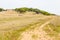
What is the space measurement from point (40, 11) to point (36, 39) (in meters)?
80.4

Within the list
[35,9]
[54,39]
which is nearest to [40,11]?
[35,9]

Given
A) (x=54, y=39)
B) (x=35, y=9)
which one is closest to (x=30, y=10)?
(x=35, y=9)

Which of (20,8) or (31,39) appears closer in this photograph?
(31,39)

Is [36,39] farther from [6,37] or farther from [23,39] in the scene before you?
[6,37]

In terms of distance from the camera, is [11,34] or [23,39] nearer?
[23,39]

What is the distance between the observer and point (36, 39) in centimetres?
3272

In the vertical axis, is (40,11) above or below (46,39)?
below

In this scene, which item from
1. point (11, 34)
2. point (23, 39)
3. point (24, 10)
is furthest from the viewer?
point (24, 10)

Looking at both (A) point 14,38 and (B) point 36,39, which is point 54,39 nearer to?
(B) point 36,39

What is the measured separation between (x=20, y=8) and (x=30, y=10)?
17.1 feet

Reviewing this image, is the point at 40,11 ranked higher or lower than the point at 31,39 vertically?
lower

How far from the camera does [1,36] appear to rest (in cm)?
3138

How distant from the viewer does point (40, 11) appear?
11269 cm

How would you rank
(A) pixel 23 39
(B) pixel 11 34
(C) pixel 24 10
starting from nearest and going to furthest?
1. (A) pixel 23 39
2. (B) pixel 11 34
3. (C) pixel 24 10
